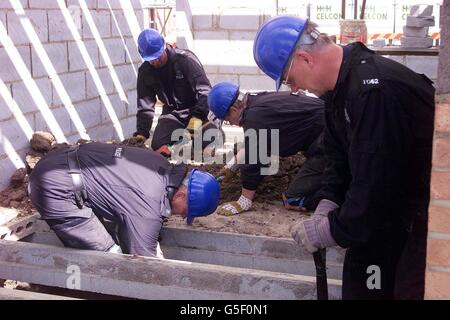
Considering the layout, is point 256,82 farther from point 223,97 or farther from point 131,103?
point 223,97

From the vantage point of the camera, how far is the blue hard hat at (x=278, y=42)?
240 centimetres

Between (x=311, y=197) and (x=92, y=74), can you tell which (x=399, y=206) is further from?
(x=92, y=74)

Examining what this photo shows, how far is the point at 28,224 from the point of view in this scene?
451cm

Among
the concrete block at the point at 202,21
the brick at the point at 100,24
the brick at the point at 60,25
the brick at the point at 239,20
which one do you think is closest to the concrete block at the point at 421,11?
the brick at the point at 239,20

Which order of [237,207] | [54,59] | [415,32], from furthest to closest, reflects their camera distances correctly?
[415,32] < [54,59] < [237,207]

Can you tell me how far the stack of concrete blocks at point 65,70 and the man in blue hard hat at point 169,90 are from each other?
0.63 m

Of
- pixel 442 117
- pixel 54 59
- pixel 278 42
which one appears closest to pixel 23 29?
pixel 54 59

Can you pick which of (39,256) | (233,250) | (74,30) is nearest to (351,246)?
(233,250)

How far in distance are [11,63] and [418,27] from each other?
505 cm

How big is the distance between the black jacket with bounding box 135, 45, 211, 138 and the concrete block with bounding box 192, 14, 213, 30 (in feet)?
5.74

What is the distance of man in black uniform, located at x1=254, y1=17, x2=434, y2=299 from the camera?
2223mm

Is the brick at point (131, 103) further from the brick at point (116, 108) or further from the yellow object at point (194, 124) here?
the yellow object at point (194, 124)

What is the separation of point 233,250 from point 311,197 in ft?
3.32

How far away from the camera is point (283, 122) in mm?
4660
